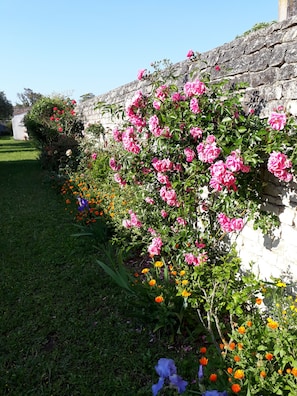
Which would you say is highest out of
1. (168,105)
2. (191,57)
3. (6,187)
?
(191,57)

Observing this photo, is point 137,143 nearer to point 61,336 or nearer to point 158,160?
point 158,160

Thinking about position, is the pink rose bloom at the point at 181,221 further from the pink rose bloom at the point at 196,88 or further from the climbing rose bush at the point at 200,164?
the pink rose bloom at the point at 196,88

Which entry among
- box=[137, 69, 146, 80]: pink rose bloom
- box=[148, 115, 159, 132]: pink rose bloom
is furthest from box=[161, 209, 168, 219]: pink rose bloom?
box=[137, 69, 146, 80]: pink rose bloom

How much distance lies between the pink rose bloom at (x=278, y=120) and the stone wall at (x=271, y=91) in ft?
0.57

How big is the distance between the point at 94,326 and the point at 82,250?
178 centimetres

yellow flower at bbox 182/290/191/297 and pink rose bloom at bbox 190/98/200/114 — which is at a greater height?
pink rose bloom at bbox 190/98/200/114

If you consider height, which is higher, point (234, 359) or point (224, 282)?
point (224, 282)

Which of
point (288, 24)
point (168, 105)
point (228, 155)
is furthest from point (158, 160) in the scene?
point (288, 24)

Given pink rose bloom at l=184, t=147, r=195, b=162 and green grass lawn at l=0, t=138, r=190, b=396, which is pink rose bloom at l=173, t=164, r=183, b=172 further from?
green grass lawn at l=0, t=138, r=190, b=396

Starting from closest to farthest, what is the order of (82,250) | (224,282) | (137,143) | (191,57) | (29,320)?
(224,282), (29,320), (137,143), (191,57), (82,250)

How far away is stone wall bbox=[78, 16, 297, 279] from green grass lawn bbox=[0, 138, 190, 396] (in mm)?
1196

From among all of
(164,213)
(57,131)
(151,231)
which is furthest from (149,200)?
(57,131)

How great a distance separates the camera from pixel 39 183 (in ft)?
33.4

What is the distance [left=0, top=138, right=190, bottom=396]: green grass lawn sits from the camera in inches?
97.1
